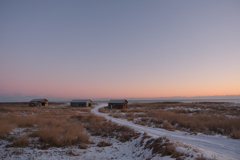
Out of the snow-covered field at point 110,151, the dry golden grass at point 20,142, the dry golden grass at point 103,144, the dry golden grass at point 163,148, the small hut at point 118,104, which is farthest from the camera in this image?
the small hut at point 118,104

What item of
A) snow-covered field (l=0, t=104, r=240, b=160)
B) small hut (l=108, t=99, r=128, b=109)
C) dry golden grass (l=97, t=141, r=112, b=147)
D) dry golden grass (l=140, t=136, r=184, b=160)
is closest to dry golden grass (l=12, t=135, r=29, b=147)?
snow-covered field (l=0, t=104, r=240, b=160)

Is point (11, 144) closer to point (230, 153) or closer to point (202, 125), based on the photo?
point (230, 153)

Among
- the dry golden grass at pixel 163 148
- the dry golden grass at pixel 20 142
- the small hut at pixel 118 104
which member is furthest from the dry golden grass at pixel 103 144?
the small hut at pixel 118 104

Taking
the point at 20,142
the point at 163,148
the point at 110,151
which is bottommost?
the point at 110,151

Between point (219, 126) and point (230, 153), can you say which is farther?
point (219, 126)

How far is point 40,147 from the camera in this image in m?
9.62

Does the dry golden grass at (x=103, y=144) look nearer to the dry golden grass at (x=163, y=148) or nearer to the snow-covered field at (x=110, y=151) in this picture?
the snow-covered field at (x=110, y=151)

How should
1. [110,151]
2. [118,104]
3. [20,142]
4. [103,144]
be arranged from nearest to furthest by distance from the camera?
[110,151] → [20,142] → [103,144] → [118,104]

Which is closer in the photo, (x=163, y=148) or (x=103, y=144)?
(x=163, y=148)

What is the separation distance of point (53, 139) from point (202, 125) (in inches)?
509

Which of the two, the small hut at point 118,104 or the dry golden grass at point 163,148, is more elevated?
the dry golden grass at point 163,148

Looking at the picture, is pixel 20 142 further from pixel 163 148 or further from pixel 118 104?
pixel 118 104

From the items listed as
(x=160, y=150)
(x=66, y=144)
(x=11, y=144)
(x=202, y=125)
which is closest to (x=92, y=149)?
(x=66, y=144)

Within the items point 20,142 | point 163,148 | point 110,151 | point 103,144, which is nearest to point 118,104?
point 103,144
